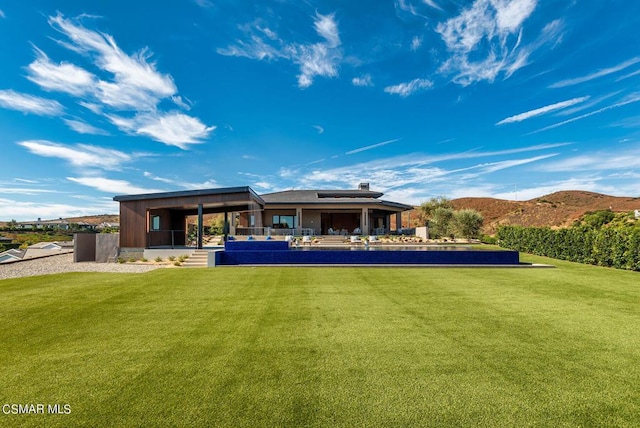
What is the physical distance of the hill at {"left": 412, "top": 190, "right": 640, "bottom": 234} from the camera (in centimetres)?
4866

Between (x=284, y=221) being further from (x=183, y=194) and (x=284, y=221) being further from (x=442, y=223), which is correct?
(x=442, y=223)

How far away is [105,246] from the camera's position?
17.5m

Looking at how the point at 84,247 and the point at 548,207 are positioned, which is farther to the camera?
the point at 548,207

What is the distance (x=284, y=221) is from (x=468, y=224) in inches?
712

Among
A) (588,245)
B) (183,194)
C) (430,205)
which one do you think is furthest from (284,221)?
(588,245)

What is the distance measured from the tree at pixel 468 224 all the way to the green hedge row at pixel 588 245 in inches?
270

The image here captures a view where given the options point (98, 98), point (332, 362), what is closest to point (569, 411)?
point (332, 362)

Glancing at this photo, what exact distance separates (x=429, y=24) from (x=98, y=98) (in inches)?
785

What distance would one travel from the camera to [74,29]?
1427cm

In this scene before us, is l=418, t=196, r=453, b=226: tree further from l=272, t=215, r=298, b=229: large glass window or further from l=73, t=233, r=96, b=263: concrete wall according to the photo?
l=73, t=233, r=96, b=263: concrete wall

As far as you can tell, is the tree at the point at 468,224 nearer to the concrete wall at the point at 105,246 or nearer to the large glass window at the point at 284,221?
the large glass window at the point at 284,221

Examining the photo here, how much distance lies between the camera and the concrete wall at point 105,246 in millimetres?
17391

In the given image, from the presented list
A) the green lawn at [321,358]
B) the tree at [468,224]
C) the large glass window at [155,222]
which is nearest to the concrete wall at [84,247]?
the large glass window at [155,222]

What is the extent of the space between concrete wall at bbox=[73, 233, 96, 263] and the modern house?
2.26 metres
